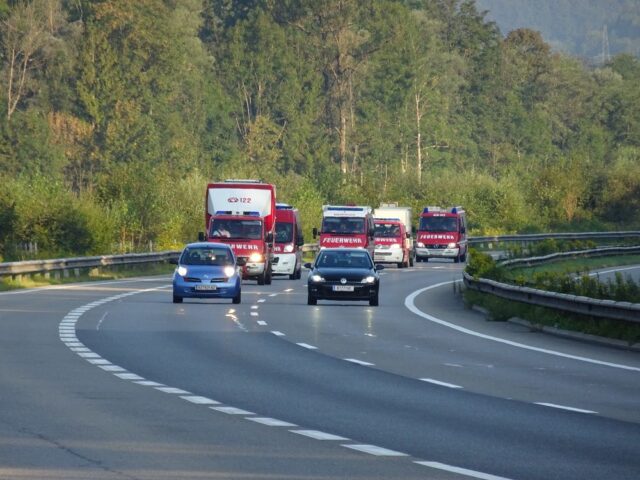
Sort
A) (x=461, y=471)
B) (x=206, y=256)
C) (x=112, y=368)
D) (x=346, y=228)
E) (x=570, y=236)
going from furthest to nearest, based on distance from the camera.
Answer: (x=570, y=236), (x=346, y=228), (x=206, y=256), (x=112, y=368), (x=461, y=471)

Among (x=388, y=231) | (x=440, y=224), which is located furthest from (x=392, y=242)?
(x=440, y=224)

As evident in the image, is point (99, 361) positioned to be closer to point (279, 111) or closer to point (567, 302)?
point (567, 302)

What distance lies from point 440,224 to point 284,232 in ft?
68.2

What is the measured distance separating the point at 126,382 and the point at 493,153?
135 m

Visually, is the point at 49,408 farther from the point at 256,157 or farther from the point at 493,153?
the point at 493,153

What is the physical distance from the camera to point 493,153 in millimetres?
152625

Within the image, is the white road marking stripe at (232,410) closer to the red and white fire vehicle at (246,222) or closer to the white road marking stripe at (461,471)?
the white road marking stripe at (461,471)

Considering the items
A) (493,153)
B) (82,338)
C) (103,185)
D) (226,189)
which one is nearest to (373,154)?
(493,153)

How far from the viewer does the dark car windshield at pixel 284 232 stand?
187ft

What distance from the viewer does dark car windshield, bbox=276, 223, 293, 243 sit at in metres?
57.1

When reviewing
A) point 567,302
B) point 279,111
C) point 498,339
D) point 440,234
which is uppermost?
point 279,111

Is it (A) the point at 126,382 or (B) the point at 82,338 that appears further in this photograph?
(B) the point at 82,338

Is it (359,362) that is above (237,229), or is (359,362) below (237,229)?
below

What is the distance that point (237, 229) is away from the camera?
52406 millimetres
